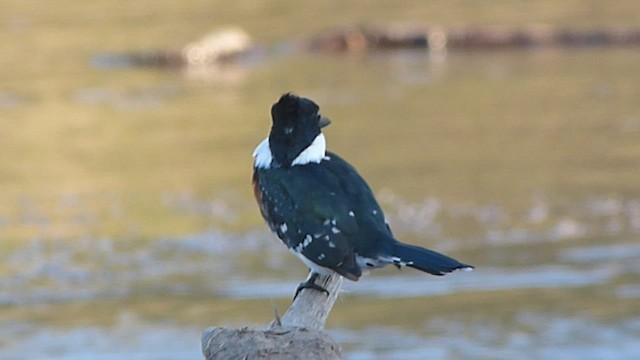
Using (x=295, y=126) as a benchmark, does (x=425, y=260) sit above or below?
below

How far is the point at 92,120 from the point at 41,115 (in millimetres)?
607

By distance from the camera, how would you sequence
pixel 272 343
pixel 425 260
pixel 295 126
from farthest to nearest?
pixel 295 126 < pixel 425 260 < pixel 272 343

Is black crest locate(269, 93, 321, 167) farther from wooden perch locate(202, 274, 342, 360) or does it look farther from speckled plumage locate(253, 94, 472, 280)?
wooden perch locate(202, 274, 342, 360)

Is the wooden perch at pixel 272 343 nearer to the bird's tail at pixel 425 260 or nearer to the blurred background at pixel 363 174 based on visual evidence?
the bird's tail at pixel 425 260

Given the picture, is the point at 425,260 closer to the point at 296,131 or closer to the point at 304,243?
the point at 304,243

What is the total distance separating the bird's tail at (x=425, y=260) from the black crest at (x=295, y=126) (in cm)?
55

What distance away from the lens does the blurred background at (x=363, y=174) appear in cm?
821

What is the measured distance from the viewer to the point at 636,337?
308 inches

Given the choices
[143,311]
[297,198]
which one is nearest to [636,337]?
[143,311]

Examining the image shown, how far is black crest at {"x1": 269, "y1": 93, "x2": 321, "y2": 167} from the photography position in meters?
4.54

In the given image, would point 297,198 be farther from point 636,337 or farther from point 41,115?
point 41,115

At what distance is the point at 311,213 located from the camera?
448 cm

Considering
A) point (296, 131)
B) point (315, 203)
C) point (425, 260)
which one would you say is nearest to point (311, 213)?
point (315, 203)

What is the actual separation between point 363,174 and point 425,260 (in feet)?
23.5
